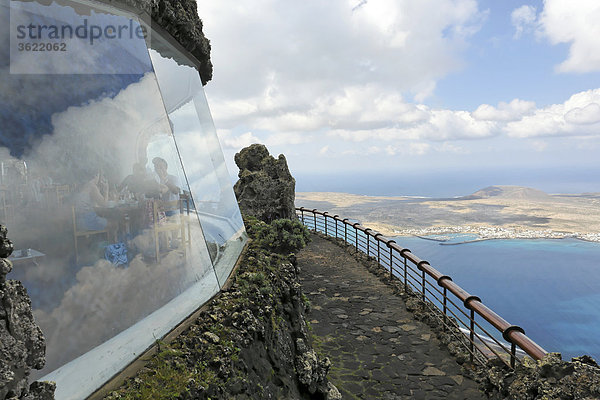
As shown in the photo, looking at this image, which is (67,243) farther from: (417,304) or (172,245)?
(417,304)

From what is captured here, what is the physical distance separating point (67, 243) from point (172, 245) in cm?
128

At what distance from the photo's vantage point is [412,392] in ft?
15.8

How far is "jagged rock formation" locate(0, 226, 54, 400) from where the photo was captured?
4.74ft

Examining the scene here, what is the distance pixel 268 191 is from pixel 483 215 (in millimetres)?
67713

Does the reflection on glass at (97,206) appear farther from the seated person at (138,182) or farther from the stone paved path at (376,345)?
the stone paved path at (376,345)

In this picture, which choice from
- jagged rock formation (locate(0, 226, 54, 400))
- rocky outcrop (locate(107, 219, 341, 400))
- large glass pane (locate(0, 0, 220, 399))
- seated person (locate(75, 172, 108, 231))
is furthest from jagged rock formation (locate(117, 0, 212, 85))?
rocky outcrop (locate(107, 219, 341, 400))

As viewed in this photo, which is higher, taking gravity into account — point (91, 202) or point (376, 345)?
point (91, 202)

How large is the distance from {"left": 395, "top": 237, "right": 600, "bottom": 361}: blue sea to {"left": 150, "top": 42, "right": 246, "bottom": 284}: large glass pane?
18815 mm

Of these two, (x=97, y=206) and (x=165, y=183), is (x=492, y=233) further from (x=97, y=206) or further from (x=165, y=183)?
(x=97, y=206)

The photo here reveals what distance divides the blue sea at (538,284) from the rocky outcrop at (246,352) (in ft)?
64.1

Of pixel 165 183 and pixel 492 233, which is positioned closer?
pixel 165 183

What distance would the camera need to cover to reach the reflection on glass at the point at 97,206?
2.27 metres

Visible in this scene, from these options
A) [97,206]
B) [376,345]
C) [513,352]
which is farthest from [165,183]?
[376,345]

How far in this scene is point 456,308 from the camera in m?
5.43
